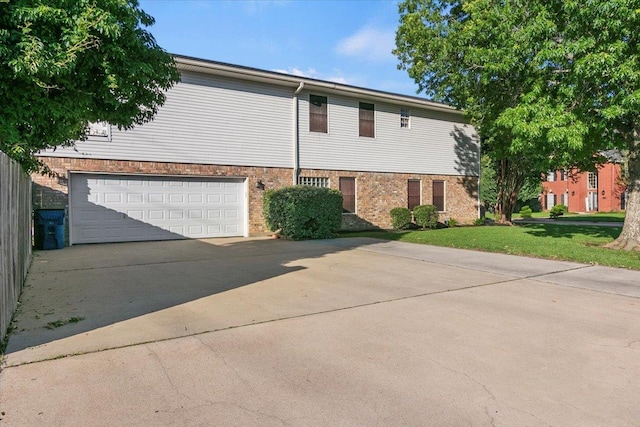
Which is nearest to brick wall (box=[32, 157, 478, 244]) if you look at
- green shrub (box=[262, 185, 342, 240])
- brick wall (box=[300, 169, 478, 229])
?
brick wall (box=[300, 169, 478, 229])

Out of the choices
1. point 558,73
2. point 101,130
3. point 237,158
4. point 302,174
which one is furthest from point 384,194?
point 101,130

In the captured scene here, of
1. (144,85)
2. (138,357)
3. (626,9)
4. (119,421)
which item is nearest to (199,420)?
(119,421)

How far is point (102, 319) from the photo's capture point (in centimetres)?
473

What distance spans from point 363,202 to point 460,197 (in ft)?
20.4

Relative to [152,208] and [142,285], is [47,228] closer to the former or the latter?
[152,208]

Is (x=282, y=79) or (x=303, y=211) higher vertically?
(x=282, y=79)

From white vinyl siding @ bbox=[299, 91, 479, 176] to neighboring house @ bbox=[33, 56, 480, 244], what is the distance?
0.05 m

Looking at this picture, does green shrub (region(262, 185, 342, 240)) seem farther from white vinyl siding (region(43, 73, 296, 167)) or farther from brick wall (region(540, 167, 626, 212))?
brick wall (region(540, 167, 626, 212))

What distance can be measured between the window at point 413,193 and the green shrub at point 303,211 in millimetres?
5533

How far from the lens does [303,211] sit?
13.2m

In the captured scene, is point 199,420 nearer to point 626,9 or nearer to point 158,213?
point 626,9

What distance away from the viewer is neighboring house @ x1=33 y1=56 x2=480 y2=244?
1228 cm

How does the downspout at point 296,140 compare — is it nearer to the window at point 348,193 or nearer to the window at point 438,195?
the window at point 348,193

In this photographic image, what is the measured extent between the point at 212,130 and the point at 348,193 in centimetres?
599
